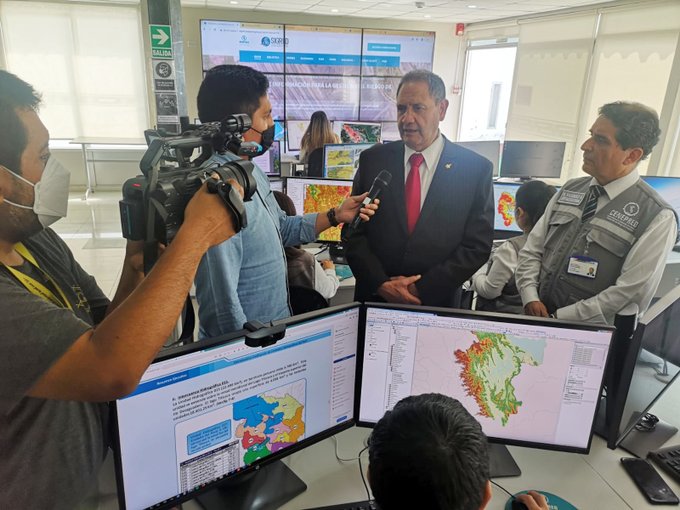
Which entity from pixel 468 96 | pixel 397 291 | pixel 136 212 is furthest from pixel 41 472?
pixel 468 96

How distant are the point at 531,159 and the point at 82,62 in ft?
24.0

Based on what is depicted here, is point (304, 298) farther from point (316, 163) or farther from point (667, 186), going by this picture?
point (667, 186)

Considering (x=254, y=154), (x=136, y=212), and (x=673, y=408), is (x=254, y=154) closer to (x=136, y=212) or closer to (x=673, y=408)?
(x=136, y=212)

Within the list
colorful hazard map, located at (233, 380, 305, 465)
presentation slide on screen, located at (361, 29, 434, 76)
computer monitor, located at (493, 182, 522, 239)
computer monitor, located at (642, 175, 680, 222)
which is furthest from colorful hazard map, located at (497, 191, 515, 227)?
presentation slide on screen, located at (361, 29, 434, 76)

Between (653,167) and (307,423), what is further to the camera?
(653,167)

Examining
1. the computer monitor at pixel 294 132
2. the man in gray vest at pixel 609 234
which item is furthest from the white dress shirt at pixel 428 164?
the computer monitor at pixel 294 132

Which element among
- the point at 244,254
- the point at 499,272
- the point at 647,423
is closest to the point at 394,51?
the point at 499,272

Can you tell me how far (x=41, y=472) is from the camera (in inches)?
35.9

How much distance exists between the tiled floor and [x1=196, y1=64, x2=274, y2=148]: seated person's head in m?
2.90

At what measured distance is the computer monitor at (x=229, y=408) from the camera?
933mm

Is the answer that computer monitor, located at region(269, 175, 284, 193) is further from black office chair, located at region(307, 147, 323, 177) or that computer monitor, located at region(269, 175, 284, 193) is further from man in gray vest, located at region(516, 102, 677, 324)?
man in gray vest, located at region(516, 102, 677, 324)

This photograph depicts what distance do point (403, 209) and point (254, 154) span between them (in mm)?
755

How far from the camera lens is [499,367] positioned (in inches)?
46.6

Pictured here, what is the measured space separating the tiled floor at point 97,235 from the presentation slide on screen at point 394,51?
4.66 m
